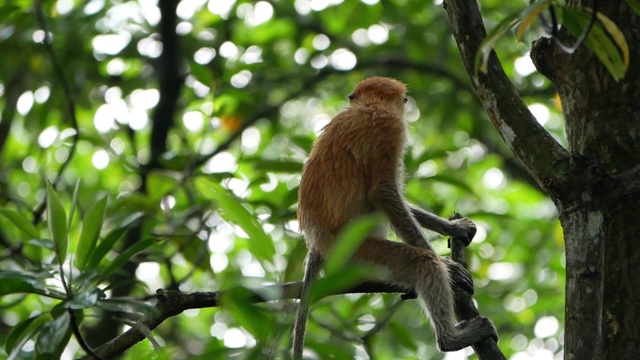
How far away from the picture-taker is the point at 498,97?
9.36 ft

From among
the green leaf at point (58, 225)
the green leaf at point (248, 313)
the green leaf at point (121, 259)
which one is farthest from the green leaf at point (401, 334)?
the green leaf at point (248, 313)

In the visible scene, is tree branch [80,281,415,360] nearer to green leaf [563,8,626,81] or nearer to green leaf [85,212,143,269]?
green leaf [85,212,143,269]

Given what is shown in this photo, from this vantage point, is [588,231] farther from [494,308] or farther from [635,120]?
[494,308]

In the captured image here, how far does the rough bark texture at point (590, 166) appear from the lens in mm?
2539

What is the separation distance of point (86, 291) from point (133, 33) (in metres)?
4.81

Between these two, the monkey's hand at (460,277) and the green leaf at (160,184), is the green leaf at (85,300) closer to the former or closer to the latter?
the monkey's hand at (460,277)

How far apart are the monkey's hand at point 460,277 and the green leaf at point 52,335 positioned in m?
1.67

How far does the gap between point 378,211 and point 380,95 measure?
76cm

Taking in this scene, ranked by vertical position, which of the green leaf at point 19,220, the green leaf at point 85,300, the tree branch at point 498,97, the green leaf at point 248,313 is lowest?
the green leaf at point 85,300

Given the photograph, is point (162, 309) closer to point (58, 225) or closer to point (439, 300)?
point (58, 225)

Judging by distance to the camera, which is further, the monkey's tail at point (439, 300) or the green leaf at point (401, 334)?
the green leaf at point (401, 334)

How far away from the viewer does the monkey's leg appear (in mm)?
3465

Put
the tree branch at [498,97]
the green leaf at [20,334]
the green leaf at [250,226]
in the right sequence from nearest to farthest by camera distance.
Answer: the green leaf at [250,226] → the tree branch at [498,97] → the green leaf at [20,334]

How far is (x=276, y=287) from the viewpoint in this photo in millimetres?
2262
